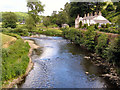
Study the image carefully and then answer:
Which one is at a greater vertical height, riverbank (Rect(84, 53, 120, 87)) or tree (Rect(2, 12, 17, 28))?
tree (Rect(2, 12, 17, 28))

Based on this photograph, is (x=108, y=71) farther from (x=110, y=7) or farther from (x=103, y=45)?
(x=110, y=7)

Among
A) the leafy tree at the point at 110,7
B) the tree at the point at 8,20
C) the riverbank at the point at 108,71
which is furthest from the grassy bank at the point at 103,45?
the tree at the point at 8,20

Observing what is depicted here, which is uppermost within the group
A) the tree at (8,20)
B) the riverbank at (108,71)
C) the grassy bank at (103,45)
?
the tree at (8,20)

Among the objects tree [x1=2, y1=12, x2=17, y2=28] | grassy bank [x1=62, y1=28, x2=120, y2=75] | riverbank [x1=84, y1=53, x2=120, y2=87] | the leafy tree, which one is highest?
the leafy tree

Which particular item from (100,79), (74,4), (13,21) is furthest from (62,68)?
(13,21)

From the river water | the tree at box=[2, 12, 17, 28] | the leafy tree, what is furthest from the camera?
the tree at box=[2, 12, 17, 28]

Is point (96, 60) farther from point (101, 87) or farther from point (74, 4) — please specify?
point (74, 4)

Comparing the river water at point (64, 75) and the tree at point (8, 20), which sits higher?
the tree at point (8, 20)

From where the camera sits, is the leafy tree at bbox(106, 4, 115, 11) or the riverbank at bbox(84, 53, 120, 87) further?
the leafy tree at bbox(106, 4, 115, 11)

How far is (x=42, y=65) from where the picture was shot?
83.0 ft

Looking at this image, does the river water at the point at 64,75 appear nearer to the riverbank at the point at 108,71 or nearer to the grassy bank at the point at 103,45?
the riverbank at the point at 108,71

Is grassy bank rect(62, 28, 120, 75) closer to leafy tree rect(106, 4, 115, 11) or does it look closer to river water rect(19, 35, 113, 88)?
river water rect(19, 35, 113, 88)

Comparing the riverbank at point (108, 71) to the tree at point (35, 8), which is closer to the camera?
the riverbank at point (108, 71)

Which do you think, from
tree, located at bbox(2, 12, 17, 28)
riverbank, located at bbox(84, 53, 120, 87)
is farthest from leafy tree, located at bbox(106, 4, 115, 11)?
tree, located at bbox(2, 12, 17, 28)
